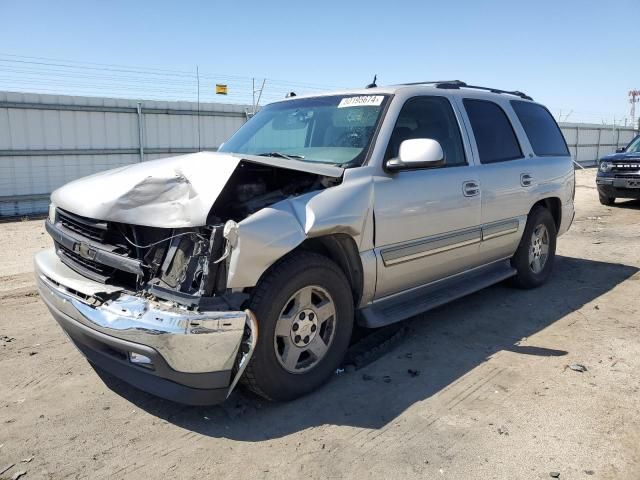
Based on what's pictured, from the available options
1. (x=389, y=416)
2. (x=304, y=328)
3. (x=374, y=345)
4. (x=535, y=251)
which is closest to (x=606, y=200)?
(x=535, y=251)

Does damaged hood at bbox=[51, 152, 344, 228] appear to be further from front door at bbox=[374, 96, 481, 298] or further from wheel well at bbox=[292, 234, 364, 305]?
front door at bbox=[374, 96, 481, 298]

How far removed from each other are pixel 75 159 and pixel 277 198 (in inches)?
402

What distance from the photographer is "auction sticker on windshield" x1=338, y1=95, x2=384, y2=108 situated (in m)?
4.01

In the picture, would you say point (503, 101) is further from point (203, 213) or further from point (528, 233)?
point (203, 213)

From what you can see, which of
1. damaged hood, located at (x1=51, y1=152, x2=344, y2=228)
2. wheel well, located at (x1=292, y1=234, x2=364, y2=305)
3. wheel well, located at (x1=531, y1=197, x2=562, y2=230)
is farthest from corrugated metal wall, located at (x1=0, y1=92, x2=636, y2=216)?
wheel well, located at (x1=292, y1=234, x2=364, y2=305)

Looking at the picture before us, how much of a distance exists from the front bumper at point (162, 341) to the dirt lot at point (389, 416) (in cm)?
35

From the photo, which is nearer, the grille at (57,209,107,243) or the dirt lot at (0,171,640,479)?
→ the dirt lot at (0,171,640,479)

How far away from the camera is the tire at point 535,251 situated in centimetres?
548

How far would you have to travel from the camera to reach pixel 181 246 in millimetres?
2979

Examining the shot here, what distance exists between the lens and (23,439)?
296cm

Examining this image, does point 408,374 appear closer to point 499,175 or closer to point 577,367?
point 577,367

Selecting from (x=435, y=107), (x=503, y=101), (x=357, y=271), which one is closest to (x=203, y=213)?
(x=357, y=271)

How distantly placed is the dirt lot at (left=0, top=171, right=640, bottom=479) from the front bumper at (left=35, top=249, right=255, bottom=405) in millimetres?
346

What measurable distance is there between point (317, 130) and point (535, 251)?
9.76ft
